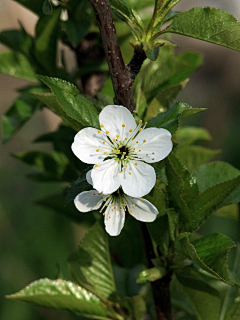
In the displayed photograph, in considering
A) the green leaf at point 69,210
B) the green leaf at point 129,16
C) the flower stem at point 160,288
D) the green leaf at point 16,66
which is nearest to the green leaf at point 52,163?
the green leaf at point 69,210

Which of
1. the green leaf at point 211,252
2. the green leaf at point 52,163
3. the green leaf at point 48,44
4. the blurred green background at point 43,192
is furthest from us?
the blurred green background at point 43,192

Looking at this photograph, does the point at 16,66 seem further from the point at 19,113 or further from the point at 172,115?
the point at 172,115

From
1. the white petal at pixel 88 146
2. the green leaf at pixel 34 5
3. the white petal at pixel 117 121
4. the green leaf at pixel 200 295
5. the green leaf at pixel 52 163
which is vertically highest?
the green leaf at pixel 34 5

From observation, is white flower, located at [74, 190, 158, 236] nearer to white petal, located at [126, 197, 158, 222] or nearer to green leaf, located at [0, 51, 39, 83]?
white petal, located at [126, 197, 158, 222]

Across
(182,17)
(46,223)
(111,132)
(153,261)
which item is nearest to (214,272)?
(153,261)

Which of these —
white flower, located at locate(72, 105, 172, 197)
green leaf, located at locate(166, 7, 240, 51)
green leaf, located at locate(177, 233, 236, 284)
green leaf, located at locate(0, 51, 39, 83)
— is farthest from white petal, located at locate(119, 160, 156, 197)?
green leaf, located at locate(0, 51, 39, 83)

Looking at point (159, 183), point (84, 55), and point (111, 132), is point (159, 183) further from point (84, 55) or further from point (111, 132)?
point (84, 55)

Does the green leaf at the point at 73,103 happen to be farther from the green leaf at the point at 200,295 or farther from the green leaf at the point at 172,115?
the green leaf at the point at 200,295
